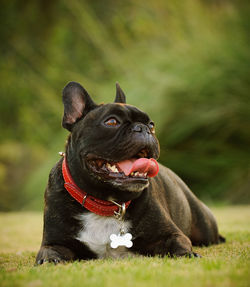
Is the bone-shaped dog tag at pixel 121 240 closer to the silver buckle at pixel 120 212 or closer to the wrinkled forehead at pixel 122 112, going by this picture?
the silver buckle at pixel 120 212

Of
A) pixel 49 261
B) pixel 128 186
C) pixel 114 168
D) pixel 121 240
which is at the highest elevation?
pixel 114 168

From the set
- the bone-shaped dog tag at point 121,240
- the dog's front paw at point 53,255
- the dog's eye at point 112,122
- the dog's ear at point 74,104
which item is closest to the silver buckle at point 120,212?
the bone-shaped dog tag at point 121,240

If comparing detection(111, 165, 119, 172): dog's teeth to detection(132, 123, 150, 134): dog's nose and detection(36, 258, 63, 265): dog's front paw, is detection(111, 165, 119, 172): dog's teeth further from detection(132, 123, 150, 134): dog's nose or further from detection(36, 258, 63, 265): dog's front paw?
detection(36, 258, 63, 265): dog's front paw

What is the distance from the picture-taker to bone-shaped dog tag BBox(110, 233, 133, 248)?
2.58m

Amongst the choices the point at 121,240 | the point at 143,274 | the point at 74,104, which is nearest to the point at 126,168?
the point at 121,240

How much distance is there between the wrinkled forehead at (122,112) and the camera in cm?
267

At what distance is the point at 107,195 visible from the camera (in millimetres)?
2602

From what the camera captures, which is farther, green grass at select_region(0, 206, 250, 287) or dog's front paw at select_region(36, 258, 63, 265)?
dog's front paw at select_region(36, 258, 63, 265)

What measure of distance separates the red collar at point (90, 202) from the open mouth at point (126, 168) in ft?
0.64

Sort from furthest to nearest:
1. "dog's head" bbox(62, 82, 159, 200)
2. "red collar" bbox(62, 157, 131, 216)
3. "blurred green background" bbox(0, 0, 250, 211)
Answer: "blurred green background" bbox(0, 0, 250, 211) < "red collar" bbox(62, 157, 131, 216) < "dog's head" bbox(62, 82, 159, 200)

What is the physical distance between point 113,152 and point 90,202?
1.21ft

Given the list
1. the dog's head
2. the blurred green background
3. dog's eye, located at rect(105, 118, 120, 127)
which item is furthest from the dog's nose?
the blurred green background

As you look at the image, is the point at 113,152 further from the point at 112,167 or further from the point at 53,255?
the point at 53,255

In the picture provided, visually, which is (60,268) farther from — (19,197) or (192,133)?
(19,197)
